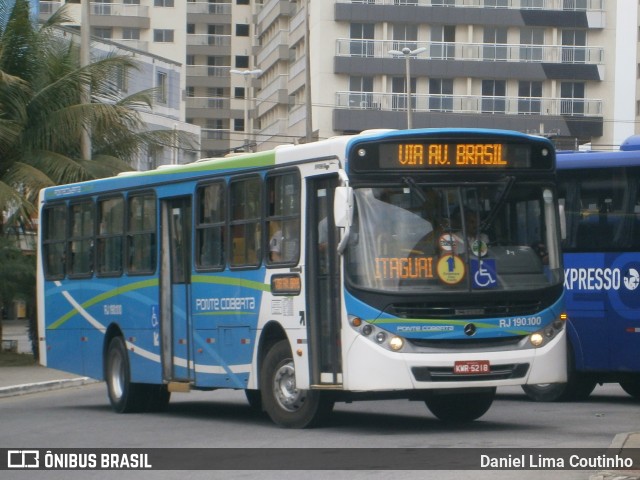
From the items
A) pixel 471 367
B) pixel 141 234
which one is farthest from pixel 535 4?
pixel 471 367

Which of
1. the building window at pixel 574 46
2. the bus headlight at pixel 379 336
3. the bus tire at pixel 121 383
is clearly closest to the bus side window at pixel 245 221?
the bus headlight at pixel 379 336

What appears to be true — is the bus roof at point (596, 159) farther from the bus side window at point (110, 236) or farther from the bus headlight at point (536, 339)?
the bus side window at point (110, 236)

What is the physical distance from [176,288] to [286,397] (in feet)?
10.8

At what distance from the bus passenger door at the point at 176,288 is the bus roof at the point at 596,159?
5.07 meters

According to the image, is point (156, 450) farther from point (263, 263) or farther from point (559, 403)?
point (559, 403)

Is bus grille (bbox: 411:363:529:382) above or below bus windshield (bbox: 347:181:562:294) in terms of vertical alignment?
below

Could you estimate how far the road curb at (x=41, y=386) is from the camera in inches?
1005

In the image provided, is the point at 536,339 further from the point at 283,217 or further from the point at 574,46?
the point at 574,46

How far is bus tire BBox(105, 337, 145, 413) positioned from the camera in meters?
20.3

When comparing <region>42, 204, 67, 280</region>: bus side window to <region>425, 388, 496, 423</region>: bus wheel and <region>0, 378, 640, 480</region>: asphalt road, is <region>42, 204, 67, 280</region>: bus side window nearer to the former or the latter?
<region>0, 378, 640, 480</region>: asphalt road

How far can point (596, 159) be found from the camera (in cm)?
1980

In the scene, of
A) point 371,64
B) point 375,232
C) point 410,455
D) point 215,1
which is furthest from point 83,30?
point 215,1

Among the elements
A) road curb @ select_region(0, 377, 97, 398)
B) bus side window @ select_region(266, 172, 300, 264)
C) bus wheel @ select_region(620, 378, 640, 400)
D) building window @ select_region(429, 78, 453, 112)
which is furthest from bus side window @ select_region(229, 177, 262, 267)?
building window @ select_region(429, 78, 453, 112)

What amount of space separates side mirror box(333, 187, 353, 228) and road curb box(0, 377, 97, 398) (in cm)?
1215
